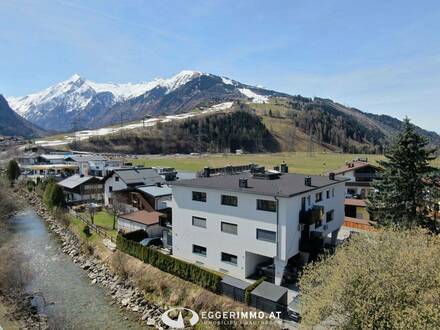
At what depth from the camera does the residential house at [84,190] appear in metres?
60.6

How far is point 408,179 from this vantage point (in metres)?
27.8

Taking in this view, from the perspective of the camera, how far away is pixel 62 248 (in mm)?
39750

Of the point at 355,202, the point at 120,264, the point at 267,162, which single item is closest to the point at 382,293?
the point at 120,264

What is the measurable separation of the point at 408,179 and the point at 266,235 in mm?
13943

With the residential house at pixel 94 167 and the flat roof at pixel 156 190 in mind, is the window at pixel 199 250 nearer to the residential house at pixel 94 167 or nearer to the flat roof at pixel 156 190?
the flat roof at pixel 156 190

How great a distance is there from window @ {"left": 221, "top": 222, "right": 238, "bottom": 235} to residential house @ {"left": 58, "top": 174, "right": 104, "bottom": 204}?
40615 mm

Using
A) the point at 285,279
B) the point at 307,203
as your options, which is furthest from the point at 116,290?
the point at 307,203

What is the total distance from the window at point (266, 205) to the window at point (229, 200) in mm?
2192

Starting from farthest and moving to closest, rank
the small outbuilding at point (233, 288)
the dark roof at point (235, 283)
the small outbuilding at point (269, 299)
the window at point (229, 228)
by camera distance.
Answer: the window at point (229, 228) < the dark roof at point (235, 283) < the small outbuilding at point (233, 288) < the small outbuilding at point (269, 299)

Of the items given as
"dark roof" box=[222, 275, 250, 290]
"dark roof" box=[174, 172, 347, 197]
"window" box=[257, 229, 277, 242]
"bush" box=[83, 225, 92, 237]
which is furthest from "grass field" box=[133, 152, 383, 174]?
"dark roof" box=[222, 275, 250, 290]

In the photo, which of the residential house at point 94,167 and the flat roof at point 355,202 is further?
the residential house at point 94,167

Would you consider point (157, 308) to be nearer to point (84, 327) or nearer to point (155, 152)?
point (84, 327)

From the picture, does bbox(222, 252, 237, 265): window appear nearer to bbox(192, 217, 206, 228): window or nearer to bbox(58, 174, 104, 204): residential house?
bbox(192, 217, 206, 228): window

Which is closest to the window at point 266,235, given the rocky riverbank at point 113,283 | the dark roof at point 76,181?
the rocky riverbank at point 113,283
